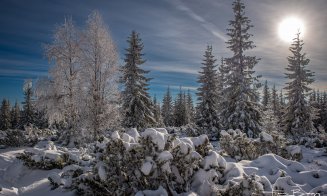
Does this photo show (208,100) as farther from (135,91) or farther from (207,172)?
(207,172)

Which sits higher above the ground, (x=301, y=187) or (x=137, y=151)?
(x=137, y=151)

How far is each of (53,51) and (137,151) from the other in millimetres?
14368

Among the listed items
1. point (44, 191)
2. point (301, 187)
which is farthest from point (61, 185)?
point (301, 187)

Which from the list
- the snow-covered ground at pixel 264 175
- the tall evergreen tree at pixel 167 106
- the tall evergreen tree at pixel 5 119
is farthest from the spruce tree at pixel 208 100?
the tall evergreen tree at pixel 5 119

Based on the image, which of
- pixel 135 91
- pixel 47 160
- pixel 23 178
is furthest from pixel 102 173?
pixel 135 91

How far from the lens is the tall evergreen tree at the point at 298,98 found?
83.4ft

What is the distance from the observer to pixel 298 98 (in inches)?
1030

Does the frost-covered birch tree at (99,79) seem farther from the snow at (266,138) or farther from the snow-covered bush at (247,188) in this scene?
the snow-covered bush at (247,188)

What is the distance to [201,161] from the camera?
17.5ft

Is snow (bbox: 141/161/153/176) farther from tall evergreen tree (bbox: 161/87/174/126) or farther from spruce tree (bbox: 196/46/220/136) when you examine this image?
tall evergreen tree (bbox: 161/87/174/126)

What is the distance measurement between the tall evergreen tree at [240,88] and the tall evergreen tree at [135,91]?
24.2 ft

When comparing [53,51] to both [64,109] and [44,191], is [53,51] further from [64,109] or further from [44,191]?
[44,191]

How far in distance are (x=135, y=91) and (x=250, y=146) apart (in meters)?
16.4

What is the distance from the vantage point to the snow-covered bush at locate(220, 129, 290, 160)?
901 cm
